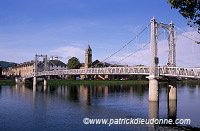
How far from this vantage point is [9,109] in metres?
37.9

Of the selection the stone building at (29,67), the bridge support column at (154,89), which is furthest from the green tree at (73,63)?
the bridge support column at (154,89)

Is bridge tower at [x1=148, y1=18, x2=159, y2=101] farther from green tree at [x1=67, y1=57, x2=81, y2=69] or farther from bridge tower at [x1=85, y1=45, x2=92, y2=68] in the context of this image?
bridge tower at [x1=85, y1=45, x2=92, y2=68]

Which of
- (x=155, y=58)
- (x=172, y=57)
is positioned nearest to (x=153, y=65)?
(x=155, y=58)

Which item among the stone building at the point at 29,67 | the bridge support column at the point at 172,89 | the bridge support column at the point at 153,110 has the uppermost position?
the stone building at the point at 29,67

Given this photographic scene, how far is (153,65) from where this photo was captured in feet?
150

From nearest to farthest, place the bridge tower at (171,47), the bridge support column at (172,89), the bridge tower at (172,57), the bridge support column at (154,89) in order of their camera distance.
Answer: the bridge support column at (154,89) < the bridge support column at (172,89) < the bridge tower at (172,57) < the bridge tower at (171,47)

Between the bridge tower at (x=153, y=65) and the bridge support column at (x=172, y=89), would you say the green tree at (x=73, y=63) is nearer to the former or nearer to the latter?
the bridge support column at (x=172, y=89)

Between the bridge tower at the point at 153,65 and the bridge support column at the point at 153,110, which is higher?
the bridge tower at the point at 153,65

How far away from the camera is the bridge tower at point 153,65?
45344 millimetres

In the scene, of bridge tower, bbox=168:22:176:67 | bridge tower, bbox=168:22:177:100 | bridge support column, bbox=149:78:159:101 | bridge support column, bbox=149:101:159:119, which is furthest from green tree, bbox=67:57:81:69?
bridge support column, bbox=149:101:159:119

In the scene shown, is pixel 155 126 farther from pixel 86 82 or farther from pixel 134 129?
pixel 86 82

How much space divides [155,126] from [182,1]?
45.3ft

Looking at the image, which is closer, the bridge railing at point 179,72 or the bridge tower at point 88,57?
the bridge railing at point 179,72

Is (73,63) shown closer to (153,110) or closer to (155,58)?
(155,58)
